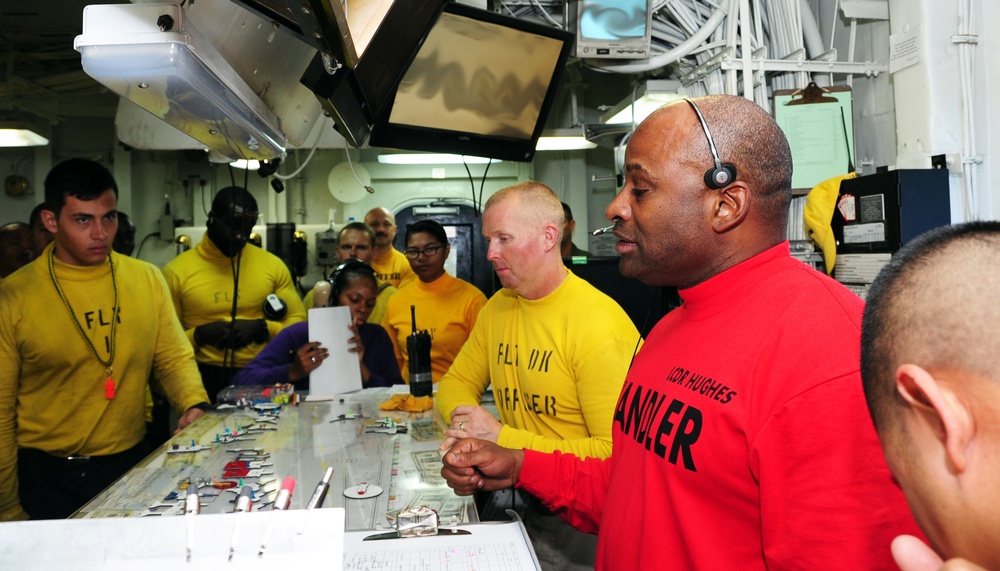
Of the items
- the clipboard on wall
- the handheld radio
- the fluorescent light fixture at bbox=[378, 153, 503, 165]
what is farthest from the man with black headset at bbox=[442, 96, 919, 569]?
the fluorescent light fixture at bbox=[378, 153, 503, 165]

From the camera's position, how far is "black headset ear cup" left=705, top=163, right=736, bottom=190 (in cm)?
110

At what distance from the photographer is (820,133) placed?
3.12m

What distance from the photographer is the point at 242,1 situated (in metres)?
1.22

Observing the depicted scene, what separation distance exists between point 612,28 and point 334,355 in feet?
6.93

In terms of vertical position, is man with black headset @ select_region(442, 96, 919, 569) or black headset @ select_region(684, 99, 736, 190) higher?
black headset @ select_region(684, 99, 736, 190)

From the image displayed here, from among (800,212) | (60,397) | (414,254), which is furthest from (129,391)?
(800,212)

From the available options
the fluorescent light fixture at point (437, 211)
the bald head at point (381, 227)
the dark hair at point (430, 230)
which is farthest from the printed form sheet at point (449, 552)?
the fluorescent light fixture at point (437, 211)

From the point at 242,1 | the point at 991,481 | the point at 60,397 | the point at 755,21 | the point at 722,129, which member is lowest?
the point at 60,397

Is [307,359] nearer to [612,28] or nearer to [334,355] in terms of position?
[334,355]

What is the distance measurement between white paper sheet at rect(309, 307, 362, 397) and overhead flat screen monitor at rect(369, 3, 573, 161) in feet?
2.86

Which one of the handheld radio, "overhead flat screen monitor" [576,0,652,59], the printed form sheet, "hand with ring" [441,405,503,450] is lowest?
the printed form sheet

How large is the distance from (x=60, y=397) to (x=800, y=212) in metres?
3.23

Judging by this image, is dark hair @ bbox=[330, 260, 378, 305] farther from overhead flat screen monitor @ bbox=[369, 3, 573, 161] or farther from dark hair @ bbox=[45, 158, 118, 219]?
dark hair @ bbox=[45, 158, 118, 219]

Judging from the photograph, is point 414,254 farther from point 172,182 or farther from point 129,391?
point 172,182
